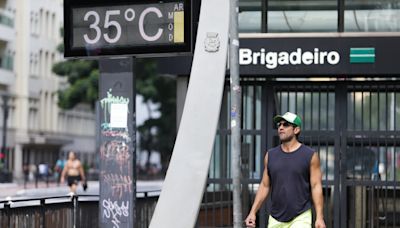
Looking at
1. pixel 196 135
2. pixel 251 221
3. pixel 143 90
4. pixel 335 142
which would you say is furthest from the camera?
pixel 143 90

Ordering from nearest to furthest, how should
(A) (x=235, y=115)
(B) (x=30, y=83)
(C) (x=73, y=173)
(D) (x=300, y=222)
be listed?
(D) (x=300, y=222) < (A) (x=235, y=115) < (C) (x=73, y=173) < (B) (x=30, y=83)

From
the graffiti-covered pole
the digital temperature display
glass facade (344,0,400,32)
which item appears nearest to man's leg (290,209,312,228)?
the digital temperature display

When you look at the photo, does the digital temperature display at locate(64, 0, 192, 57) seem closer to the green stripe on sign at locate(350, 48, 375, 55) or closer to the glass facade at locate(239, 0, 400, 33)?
the glass facade at locate(239, 0, 400, 33)

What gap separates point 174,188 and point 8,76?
59.8 meters

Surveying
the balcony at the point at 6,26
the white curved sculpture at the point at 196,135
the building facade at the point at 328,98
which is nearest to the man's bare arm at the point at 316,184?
the white curved sculpture at the point at 196,135

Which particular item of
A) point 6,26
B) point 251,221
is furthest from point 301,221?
point 6,26

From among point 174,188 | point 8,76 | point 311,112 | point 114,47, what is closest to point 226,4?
point 114,47

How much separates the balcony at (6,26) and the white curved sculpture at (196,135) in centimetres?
5751

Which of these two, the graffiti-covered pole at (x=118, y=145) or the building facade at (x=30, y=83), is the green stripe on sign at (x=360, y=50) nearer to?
the graffiti-covered pole at (x=118, y=145)

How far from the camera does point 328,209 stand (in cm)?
1299

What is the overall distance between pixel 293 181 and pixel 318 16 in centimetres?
522

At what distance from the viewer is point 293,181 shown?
8.39 m

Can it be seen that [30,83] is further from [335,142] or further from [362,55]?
[362,55]

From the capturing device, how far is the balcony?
216 ft
